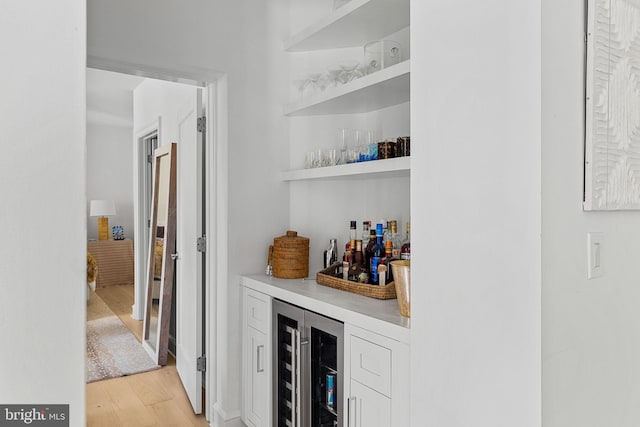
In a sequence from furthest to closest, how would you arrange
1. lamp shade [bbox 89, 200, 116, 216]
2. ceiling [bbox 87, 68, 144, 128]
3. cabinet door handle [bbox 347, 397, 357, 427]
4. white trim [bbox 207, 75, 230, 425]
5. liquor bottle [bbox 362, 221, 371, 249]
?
lamp shade [bbox 89, 200, 116, 216] < ceiling [bbox 87, 68, 144, 128] < white trim [bbox 207, 75, 230, 425] < liquor bottle [bbox 362, 221, 371, 249] < cabinet door handle [bbox 347, 397, 357, 427]

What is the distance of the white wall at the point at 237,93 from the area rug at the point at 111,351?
127cm

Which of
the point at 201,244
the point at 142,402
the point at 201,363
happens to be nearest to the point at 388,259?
the point at 201,244

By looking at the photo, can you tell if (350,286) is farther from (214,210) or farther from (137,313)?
(137,313)

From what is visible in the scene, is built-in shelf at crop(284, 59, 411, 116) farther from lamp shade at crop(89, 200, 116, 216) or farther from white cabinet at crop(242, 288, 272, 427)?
lamp shade at crop(89, 200, 116, 216)

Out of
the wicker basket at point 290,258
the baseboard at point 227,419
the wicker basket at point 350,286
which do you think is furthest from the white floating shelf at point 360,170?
the baseboard at point 227,419

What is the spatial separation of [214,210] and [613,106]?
2.00 metres

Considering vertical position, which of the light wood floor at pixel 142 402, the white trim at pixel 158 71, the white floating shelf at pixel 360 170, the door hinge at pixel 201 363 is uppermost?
the white trim at pixel 158 71

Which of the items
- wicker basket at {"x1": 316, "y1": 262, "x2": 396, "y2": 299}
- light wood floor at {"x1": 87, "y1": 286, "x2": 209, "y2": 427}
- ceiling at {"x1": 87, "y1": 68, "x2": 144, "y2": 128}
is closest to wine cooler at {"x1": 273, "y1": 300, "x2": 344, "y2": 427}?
wicker basket at {"x1": 316, "y1": 262, "x2": 396, "y2": 299}

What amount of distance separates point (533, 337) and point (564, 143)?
1.56ft

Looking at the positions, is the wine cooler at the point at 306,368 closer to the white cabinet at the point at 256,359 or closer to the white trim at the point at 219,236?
the white cabinet at the point at 256,359

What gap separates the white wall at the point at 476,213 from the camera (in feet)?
3.58

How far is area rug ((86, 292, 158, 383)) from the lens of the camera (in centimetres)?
351

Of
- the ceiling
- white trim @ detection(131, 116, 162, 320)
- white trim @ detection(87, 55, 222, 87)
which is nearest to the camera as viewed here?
white trim @ detection(87, 55, 222, 87)

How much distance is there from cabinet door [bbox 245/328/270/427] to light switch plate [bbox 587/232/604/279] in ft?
5.16
